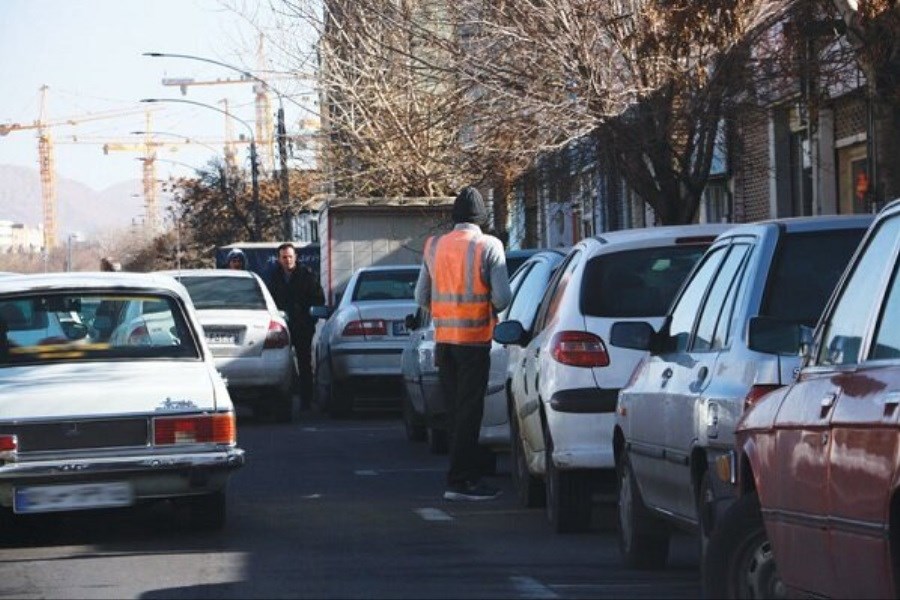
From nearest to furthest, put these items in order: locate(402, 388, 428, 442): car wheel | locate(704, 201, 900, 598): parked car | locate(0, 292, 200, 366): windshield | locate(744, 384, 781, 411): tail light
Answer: locate(704, 201, 900, 598): parked car, locate(744, 384, 781, 411): tail light, locate(0, 292, 200, 366): windshield, locate(402, 388, 428, 442): car wheel

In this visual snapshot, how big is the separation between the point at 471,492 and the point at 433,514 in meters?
0.81

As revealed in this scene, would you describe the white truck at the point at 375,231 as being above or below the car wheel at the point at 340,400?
above

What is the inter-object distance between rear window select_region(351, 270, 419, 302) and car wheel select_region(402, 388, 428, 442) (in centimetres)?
441

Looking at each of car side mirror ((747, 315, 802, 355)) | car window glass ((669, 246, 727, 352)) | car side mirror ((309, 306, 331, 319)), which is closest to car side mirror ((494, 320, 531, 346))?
car window glass ((669, 246, 727, 352))

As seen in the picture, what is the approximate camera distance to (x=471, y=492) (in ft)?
43.9

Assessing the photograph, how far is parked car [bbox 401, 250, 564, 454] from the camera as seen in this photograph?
14.0 m

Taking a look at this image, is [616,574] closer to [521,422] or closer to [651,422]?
[651,422]

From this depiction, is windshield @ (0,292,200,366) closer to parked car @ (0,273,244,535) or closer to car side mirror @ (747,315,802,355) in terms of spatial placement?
parked car @ (0,273,244,535)

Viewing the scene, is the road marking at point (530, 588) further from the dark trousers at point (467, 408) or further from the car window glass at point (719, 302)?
the dark trousers at point (467, 408)

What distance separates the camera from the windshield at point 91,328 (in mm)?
12070

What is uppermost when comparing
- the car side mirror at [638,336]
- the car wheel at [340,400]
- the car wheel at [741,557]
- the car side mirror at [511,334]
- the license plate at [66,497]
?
the car side mirror at [638,336]

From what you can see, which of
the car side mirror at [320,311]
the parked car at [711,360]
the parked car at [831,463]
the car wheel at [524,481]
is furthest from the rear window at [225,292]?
the parked car at [831,463]

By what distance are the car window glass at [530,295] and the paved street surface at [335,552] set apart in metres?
1.20

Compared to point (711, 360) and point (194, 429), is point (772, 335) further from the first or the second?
point (194, 429)
